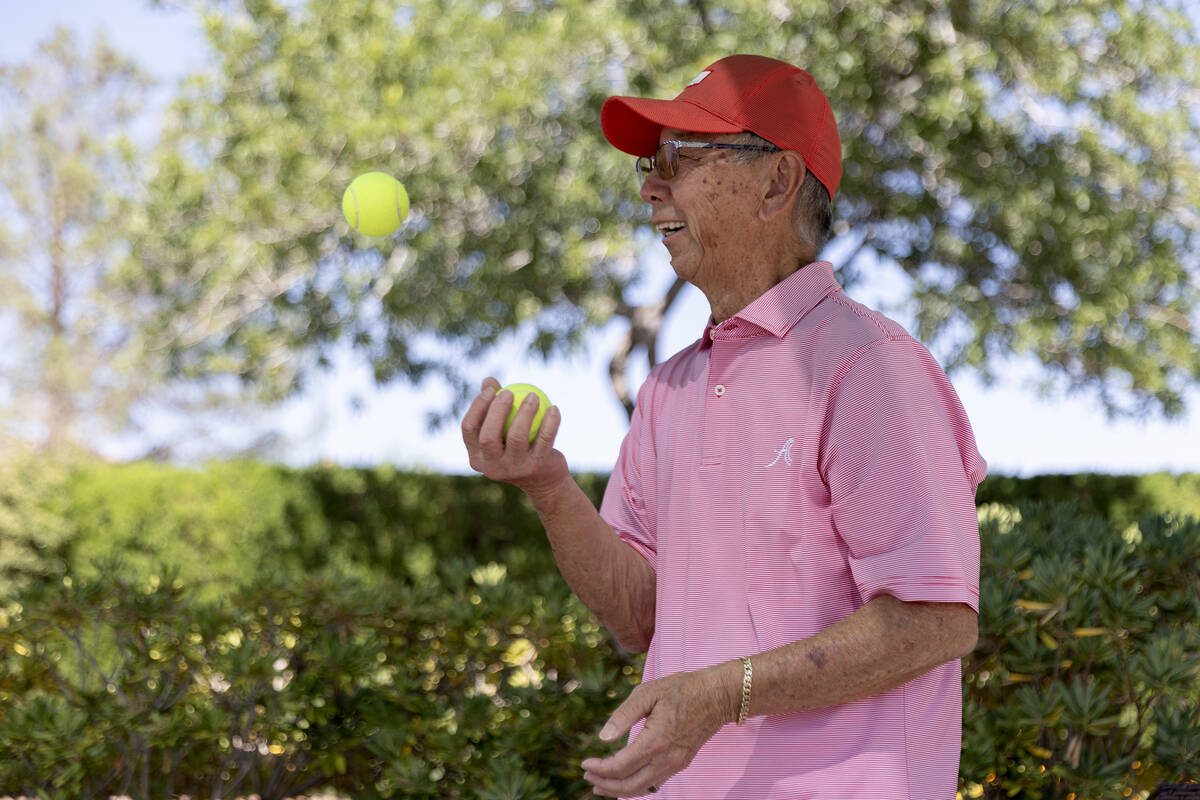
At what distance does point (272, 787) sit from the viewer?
4285mm

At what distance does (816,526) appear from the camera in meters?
1.77

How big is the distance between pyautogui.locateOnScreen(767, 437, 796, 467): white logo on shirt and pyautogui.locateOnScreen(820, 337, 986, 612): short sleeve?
0.05 m

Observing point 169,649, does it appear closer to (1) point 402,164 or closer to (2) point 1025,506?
(2) point 1025,506

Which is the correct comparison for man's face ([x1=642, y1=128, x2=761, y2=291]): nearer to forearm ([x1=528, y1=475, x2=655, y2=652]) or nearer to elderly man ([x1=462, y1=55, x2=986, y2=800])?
elderly man ([x1=462, y1=55, x2=986, y2=800])

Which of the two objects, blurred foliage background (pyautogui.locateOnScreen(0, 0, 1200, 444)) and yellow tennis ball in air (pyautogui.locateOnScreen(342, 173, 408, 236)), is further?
blurred foliage background (pyautogui.locateOnScreen(0, 0, 1200, 444))

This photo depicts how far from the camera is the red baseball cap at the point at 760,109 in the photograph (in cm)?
199

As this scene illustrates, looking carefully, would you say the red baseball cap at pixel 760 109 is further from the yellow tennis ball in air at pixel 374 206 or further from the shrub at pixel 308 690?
the shrub at pixel 308 690

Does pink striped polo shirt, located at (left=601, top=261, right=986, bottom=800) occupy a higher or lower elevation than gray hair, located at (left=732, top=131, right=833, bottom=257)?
lower

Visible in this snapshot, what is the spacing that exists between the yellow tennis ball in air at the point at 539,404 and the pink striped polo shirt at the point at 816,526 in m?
0.26

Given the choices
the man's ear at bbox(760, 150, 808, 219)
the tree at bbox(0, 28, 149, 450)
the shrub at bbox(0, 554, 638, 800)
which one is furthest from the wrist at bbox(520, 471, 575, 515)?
the tree at bbox(0, 28, 149, 450)

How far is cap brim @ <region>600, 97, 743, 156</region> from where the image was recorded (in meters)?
1.99

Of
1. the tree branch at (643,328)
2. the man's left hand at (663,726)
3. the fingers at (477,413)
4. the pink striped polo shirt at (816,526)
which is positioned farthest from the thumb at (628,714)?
the tree branch at (643,328)

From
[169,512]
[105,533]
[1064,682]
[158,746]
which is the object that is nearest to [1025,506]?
[1064,682]

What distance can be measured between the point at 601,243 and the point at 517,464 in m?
9.39
